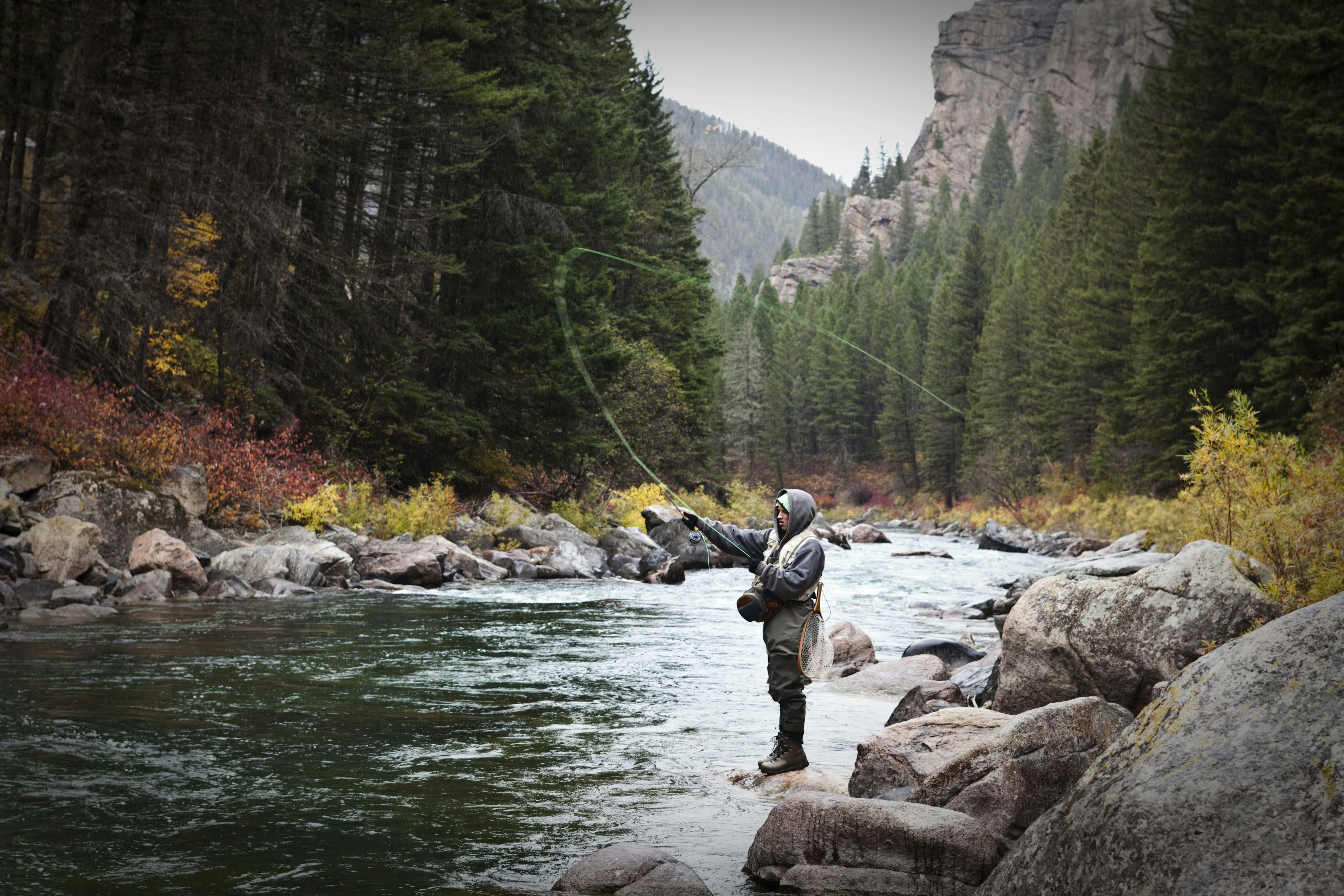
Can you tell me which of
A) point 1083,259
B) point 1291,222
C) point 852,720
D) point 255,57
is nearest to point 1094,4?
point 1083,259

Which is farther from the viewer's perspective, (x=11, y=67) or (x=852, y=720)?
(x=11, y=67)

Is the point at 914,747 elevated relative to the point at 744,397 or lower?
lower

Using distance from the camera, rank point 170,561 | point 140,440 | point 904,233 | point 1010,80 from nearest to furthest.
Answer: point 170,561 < point 140,440 < point 904,233 < point 1010,80

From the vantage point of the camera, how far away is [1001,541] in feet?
110

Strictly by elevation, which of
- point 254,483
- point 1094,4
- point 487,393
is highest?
point 1094,4

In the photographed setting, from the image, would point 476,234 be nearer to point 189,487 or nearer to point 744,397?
point 189,487

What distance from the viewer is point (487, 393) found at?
Result: 1034 inches

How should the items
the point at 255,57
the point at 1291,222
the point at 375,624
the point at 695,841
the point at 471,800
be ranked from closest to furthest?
the point at 695,841
the point at 471,800
the point at 375,624
the point at 255,57
the point at 1291,222

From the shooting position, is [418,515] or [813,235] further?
[813,235]

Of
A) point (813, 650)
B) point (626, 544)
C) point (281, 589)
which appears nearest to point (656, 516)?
point (626, 544)

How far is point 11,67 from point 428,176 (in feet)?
29.5

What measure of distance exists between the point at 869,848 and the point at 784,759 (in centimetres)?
192

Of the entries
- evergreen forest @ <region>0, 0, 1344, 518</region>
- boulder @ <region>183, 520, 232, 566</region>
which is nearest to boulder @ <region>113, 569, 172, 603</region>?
boulder @ <region>183, 520, 232, 566</region>

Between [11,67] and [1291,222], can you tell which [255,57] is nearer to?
[11,67]
